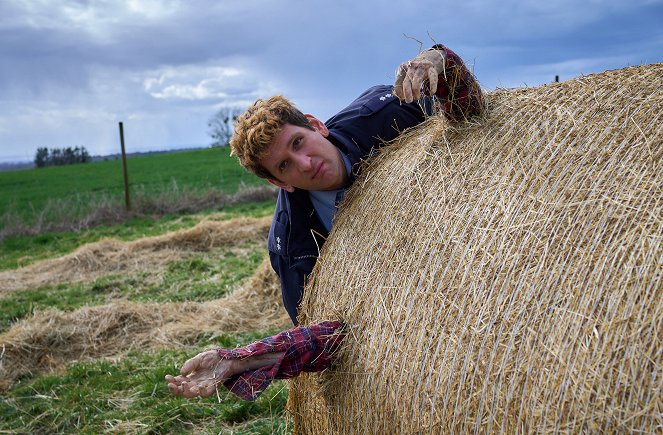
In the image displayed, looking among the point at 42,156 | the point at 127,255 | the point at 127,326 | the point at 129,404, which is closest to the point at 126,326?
the point at 127,326

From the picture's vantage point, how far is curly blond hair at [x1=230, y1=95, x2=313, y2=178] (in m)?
3.32

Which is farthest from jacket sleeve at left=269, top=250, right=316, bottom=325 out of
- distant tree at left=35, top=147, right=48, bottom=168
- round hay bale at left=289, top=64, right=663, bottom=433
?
distant tree at left=35, top=147, right=48, bottom=168

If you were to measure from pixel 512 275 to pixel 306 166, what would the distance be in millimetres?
1409

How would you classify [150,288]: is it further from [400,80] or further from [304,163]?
[400,80]

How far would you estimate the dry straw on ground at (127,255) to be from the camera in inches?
409

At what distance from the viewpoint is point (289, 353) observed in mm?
2965

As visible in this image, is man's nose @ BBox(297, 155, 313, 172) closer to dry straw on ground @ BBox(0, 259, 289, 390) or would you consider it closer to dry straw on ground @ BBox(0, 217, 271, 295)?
dry straw on ground @ BBox(0, 259, 289, 390)

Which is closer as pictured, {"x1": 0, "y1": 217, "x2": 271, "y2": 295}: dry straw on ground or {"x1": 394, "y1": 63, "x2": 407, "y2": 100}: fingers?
{"x1": 394, "y1": 63, "x2": 407, "y2": 100}: fingers

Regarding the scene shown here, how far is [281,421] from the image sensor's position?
4488 millimetres

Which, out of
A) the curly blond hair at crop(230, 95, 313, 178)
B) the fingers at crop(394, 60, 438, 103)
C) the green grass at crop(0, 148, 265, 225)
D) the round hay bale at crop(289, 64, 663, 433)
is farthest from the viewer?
the green grass at crop(0, 148, 265, 225)

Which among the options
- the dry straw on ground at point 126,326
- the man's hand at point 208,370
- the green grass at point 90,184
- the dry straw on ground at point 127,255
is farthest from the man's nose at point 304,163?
the green grass at point 90,184

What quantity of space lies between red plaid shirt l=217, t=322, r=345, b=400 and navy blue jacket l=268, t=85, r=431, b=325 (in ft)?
2.42

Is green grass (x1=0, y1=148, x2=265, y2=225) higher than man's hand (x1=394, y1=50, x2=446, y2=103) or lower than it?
lower

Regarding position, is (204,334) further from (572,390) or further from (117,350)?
(572,390)
